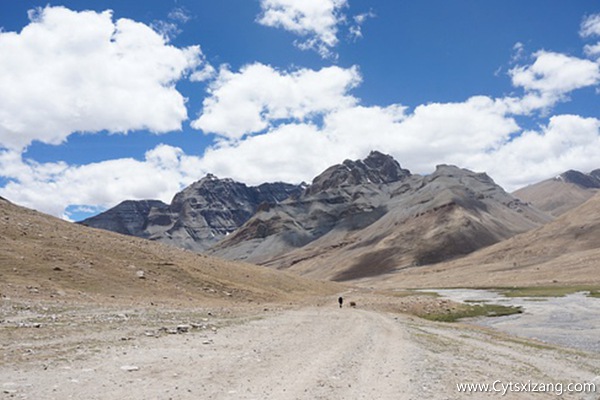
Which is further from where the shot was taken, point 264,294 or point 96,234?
point 96,234

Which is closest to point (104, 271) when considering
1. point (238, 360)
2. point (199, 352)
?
point (199, 352)

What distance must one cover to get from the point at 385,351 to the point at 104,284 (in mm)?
32097

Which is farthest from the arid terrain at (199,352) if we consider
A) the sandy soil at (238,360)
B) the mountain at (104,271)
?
the mountain at (104,271)

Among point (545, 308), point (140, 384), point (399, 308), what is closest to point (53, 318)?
point (140, 384)

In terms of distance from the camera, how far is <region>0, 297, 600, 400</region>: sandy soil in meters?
14.4

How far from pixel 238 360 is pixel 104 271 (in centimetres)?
3662

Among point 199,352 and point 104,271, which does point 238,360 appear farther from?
point 104,271

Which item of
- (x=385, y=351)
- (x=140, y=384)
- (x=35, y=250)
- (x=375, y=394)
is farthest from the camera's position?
(x=35, y=250)

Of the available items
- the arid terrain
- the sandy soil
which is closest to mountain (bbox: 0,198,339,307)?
the arid terrain

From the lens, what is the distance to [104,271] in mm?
50688

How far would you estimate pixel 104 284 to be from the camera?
46875 millimetres

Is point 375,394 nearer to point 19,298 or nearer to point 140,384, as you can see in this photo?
point 140,384

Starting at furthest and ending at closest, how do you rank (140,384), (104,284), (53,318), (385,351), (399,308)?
(399,308) < (104,284) < (53,318) < (385,351) < (140,384)

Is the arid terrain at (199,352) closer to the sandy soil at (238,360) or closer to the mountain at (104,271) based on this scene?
the sandy soil at (238,360)
